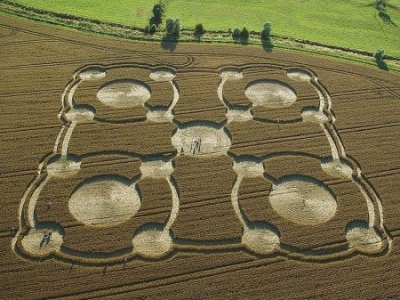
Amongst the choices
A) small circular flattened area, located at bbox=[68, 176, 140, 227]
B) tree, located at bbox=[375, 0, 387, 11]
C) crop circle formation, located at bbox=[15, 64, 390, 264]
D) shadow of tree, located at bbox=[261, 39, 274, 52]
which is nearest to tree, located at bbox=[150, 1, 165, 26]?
crop circle formation, located at bbox=[15, 64, 390, 264]

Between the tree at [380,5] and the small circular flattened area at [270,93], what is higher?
the tree at [380,5]

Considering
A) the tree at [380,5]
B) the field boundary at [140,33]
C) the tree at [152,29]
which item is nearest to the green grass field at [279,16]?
the tree at [380,5]

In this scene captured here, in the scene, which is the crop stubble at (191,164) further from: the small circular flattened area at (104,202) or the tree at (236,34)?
the tree at (236,34)

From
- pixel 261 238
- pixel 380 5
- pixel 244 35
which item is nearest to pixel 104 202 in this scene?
pixel 261 238

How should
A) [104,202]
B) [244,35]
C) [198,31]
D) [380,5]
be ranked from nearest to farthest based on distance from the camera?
1. [104,202]
2. [244,35]
3. [198,31]
4. [380,5]

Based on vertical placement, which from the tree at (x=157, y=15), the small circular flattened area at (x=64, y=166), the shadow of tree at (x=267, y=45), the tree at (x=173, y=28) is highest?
the tree at (x=157, y=15)

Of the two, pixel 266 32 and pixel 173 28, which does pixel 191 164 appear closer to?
pixel 173 28

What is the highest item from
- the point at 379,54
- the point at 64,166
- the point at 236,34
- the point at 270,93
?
the point at 236,34
